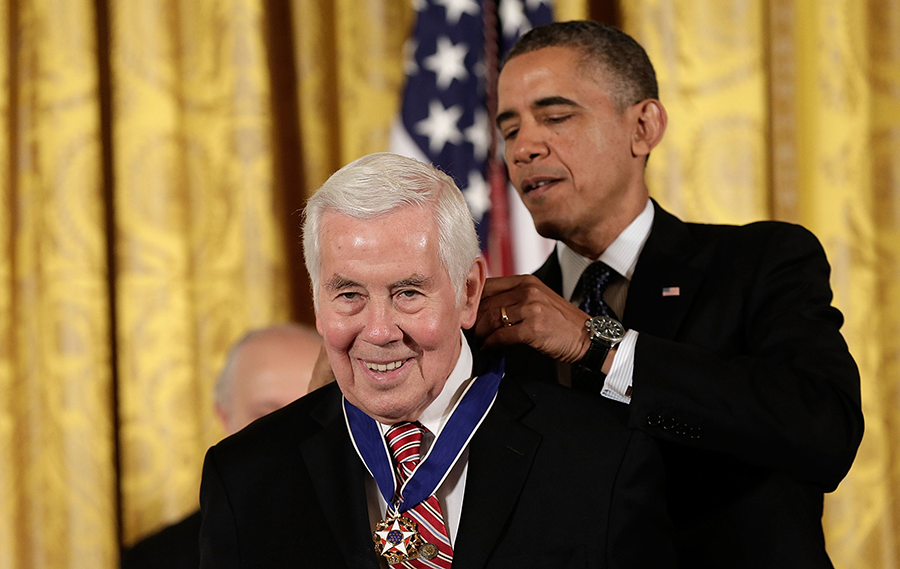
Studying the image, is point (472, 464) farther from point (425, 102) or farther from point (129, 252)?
point (129, 252)

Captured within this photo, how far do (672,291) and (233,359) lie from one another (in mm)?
1467

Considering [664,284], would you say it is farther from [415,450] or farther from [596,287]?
[415,450]

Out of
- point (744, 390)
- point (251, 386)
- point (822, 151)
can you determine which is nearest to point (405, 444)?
point (744, 390)

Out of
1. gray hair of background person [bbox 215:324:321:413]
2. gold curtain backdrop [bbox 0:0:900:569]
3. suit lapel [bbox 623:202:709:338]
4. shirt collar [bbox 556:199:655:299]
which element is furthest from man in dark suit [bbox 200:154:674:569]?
gold curtain backdrop [bbox 0:0:900:569]

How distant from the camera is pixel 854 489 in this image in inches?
119

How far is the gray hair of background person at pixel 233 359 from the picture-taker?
274 centimetres

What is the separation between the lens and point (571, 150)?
191cm

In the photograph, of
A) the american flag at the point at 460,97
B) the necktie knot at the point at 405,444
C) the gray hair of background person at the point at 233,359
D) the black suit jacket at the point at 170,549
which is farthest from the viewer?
the american flag at the point at 460,97

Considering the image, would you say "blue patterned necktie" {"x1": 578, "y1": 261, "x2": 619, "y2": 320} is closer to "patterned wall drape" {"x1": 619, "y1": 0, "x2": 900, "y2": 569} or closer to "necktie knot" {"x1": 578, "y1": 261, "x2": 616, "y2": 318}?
"necktie knot" {"x1": 578, "y1": 261, "x2": 616, "y2": 318}

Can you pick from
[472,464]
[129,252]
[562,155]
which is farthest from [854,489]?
[129,252]

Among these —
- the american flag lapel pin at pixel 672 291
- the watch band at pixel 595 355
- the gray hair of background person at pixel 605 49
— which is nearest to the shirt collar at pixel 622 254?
the american flag lapel pin at pixel 672 291

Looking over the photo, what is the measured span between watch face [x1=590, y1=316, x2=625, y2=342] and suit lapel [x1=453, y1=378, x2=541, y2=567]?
214mm

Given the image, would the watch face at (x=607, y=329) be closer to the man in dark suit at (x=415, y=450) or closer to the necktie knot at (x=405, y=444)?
the man in dark suit at (x=415, y=450)

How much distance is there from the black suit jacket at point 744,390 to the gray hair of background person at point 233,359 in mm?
1081
